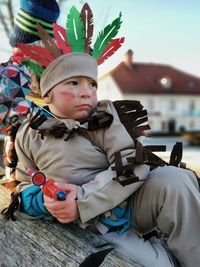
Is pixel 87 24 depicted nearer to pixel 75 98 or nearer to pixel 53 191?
pixel 75 98

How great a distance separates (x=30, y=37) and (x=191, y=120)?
42206mm

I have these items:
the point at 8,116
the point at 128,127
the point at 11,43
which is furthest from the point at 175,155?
the point at 11,43

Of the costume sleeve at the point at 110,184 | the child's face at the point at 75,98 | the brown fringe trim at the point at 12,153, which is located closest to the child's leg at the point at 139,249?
the costume sleeve at the point at 110,184

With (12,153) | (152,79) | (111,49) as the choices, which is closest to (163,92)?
(152,79)

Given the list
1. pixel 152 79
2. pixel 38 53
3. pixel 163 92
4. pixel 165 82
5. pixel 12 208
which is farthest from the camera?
pixel 165 82

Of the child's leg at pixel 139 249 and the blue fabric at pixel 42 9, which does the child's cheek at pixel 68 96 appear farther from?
the blue fabric at pixel 42 9

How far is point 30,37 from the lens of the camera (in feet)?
8.11

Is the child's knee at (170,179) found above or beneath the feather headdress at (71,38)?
beneath

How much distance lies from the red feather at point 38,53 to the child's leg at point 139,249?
2.49ft

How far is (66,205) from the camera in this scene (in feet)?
5.02

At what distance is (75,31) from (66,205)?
0.72 m

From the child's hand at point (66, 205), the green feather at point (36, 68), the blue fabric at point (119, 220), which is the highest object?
the green feather at point (36, 68)

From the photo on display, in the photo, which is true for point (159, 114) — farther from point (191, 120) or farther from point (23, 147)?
point (23, 147)

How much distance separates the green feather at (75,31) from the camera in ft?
5.69
